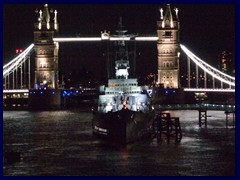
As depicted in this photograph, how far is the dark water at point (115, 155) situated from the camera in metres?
25.3

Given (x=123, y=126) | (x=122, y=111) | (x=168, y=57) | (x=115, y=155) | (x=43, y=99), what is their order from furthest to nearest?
1. (x=168, y=57)
2. (x=43, y=99)
3. (x=122, y=111)
4. (x=123, y=126)
5. (x=115, y=155)

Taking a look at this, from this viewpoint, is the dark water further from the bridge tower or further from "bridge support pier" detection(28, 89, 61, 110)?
the bridge tower

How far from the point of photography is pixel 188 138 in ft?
121

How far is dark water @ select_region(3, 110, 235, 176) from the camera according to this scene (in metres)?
25.3

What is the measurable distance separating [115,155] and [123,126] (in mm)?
3311

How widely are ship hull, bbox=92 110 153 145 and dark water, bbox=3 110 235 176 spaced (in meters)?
0.53

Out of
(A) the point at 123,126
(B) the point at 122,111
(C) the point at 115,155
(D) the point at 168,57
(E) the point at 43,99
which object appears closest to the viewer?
(C) the point at 115,155

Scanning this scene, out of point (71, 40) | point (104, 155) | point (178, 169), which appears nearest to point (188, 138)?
point (104, 155)

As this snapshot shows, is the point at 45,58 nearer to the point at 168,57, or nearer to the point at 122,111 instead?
the point at 168,57

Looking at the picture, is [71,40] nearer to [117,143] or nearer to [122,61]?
[122,61]

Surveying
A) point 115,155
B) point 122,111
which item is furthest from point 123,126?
point 115,155

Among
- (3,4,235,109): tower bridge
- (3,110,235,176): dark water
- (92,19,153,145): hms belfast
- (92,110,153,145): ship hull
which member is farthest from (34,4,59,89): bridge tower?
(92,110,153,145): ship hull

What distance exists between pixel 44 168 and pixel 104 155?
4.03m

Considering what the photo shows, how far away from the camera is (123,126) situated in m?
32.2
